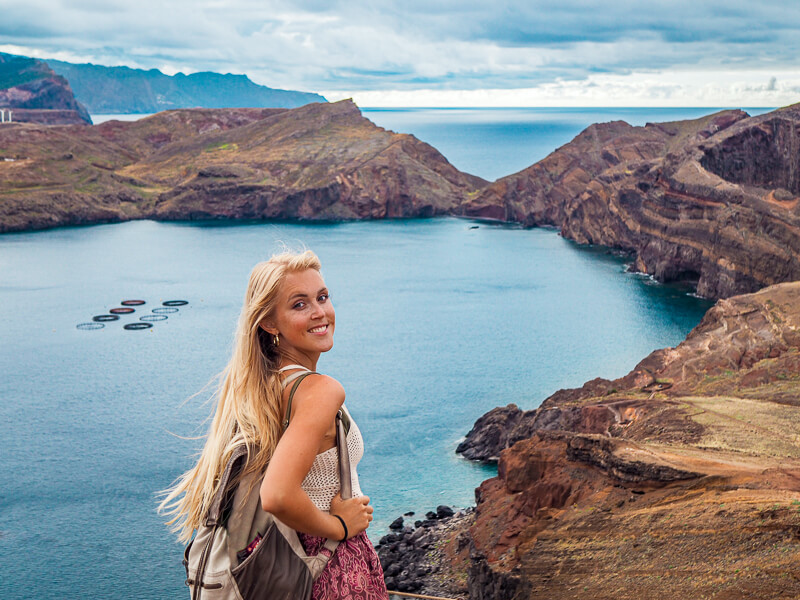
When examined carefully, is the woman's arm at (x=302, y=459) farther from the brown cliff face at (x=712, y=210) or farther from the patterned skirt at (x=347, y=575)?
the brown cliff face at (x=712, y=210)

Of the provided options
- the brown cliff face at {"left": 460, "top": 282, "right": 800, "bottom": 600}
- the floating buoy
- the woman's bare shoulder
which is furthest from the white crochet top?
the floating buoy

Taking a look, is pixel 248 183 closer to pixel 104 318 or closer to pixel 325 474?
pixel 104 318

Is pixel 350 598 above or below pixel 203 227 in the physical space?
above

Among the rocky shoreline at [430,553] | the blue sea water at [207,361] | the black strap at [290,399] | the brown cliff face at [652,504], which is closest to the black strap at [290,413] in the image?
the black strap at [290,399]

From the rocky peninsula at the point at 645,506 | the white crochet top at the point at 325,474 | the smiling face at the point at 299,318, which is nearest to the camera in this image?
the white crochet top at the point at 325,474

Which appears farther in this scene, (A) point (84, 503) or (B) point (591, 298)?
(B) point (591, 298)

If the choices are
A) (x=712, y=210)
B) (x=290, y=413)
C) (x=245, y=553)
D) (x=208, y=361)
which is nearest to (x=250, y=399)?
(x=290, y=413)

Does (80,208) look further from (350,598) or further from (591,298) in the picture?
(350,598)

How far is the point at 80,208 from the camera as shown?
154 metres

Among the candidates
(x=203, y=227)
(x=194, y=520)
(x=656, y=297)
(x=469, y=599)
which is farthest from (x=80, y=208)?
(x=194, y=520)

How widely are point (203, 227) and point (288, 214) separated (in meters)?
18.6

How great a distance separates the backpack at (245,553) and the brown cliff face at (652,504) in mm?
11683

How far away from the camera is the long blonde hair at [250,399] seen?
5305 millimetres

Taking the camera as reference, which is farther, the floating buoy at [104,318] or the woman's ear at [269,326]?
the floating buoy at [104,318]
